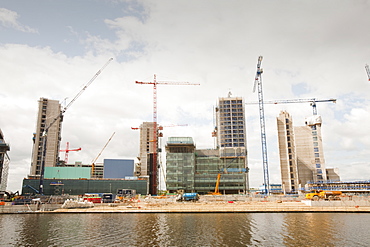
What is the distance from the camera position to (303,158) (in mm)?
185500

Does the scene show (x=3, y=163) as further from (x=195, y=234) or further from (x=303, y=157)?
(x=303, y=157)

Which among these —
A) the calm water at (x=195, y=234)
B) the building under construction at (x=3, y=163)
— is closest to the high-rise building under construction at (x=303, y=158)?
the calm water at (x=195, y=234)

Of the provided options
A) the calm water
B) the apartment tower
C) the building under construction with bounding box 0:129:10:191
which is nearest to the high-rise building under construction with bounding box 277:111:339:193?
the apartment tower

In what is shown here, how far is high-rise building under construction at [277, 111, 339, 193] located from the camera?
182 m

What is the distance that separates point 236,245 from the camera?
4262cm

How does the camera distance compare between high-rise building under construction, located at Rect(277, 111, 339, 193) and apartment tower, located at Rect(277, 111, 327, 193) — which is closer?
high-rise building under construction, located at Rect(277, 111, 339, 193)

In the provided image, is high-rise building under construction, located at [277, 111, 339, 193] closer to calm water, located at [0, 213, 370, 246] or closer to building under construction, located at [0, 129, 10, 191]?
calm water, located at [0, 213, 370, 246]

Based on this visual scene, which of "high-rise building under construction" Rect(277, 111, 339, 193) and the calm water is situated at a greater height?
"high-rise building under construction" Rect(277, 111, 339, 193)

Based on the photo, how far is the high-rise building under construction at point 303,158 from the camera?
18212 cm

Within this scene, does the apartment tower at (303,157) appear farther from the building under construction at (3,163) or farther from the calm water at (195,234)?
the building under construction at (3,163)

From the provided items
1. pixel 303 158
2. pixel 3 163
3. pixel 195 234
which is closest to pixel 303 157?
pixel 303 158

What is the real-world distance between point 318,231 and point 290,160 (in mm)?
149167

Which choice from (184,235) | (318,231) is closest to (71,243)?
(184,235)

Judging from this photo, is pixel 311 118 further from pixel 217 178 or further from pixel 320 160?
pixel 217 178
